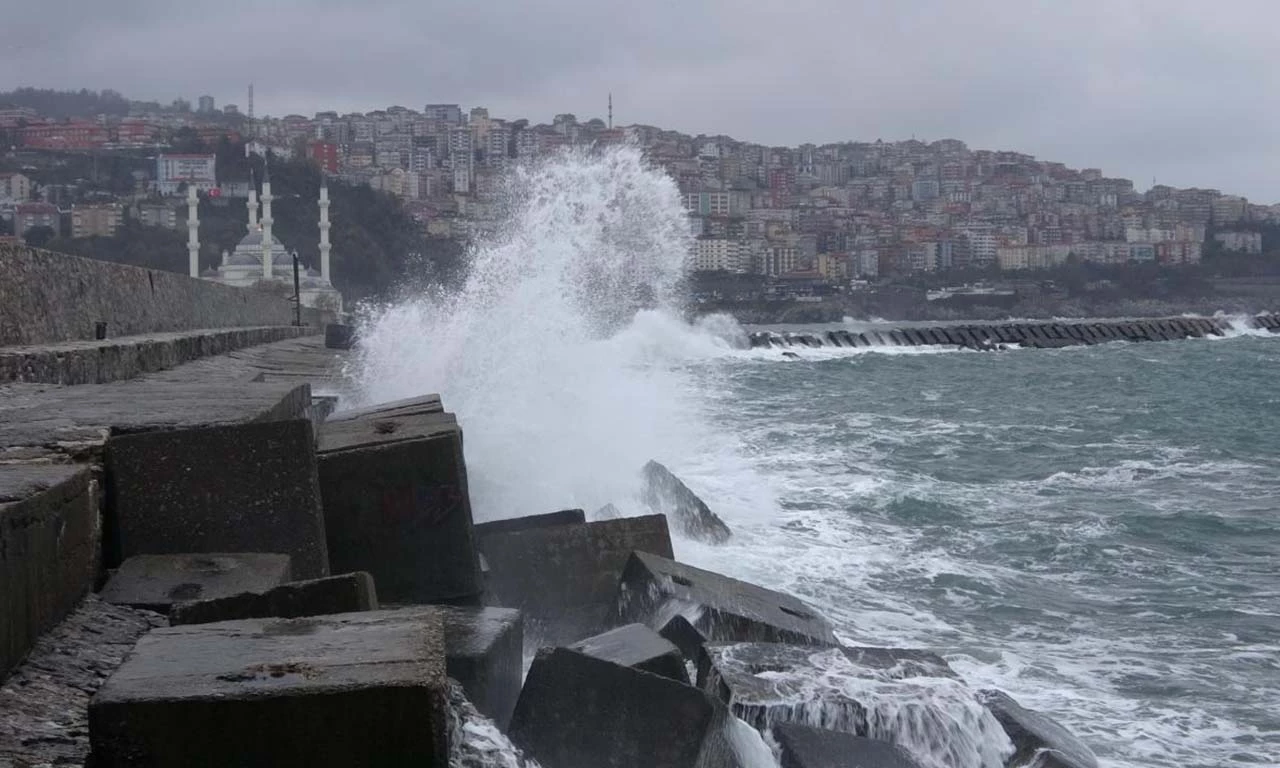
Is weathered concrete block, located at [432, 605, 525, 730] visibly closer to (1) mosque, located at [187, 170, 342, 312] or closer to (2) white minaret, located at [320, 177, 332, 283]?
(1) mosque, located at [187, 170, 342, 312]

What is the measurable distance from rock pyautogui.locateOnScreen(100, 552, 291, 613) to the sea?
2.38 metres

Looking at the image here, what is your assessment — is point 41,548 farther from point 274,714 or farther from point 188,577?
point 274,714

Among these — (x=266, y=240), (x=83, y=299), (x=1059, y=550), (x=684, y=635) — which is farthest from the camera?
(x=266, y=240)

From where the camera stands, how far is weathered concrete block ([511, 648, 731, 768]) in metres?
3.86

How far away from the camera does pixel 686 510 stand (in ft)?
31.0

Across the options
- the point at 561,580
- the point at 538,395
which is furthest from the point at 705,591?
the point at 538,395

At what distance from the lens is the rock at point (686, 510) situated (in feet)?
31.0

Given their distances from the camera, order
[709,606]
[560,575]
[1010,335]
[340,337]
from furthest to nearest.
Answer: [1010,335], [340,337], [560,575], [709,606]

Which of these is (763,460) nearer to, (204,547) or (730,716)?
(730,716)

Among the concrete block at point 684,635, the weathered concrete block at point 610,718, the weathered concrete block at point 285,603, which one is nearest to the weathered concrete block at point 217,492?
the weathered concrete block at point 285,603

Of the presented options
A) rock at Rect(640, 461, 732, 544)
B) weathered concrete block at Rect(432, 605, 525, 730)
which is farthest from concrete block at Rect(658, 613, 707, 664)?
rock at Rect(640, 461, 732, 544)

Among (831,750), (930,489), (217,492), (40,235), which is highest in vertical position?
(40,235)

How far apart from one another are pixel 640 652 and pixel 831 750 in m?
0.69

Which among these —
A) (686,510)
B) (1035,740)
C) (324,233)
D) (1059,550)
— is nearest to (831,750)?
(1035,740)
